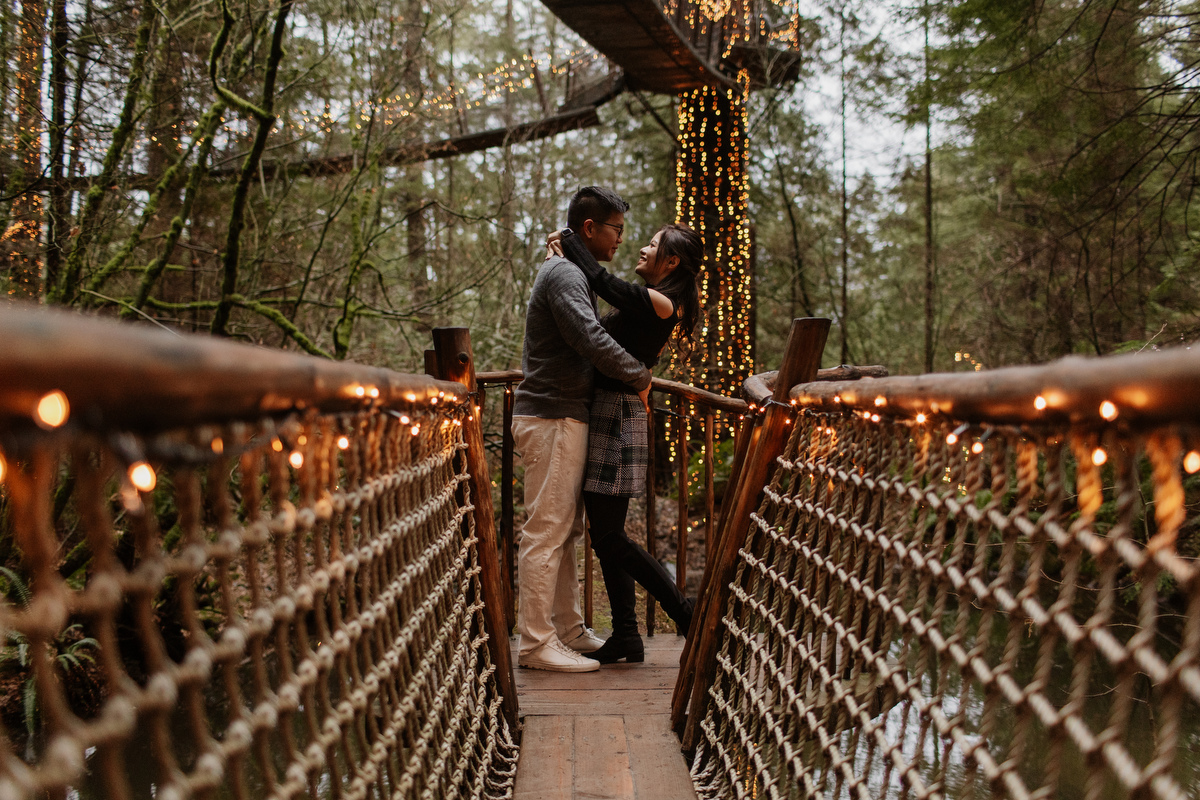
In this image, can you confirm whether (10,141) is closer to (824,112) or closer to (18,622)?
(18,622)

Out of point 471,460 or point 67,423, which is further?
point 471,460

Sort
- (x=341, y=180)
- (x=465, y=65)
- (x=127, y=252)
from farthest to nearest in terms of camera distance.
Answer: (x=465, y=65) → (x=341, y=180) → (x=127, y=252)

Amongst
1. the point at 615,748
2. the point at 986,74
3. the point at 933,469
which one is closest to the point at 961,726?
the point at 933,469

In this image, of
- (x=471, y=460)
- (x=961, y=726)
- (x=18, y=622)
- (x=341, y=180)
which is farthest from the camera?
(x=341, y=180)

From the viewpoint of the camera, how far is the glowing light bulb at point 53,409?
490 millimetres

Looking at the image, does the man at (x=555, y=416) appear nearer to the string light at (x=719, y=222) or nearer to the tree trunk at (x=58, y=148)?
the tree trunk at (x=58, y=148)

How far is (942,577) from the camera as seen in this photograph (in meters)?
1.06

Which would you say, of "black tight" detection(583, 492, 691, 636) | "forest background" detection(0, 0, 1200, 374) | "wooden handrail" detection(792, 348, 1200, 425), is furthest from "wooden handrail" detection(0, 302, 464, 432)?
"forest background" detection(0, 0, 1200, 374)

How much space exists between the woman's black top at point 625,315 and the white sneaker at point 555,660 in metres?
0.91

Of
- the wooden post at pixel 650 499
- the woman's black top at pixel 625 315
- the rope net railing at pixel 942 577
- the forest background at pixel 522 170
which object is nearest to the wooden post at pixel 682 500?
the wooden post at pixel 650 499

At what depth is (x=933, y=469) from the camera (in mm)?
1148

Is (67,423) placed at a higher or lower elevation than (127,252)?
lower

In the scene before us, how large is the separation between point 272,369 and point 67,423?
0.24 metres

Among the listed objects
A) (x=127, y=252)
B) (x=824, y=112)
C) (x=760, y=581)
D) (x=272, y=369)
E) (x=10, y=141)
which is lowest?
(x=760, y=581)
